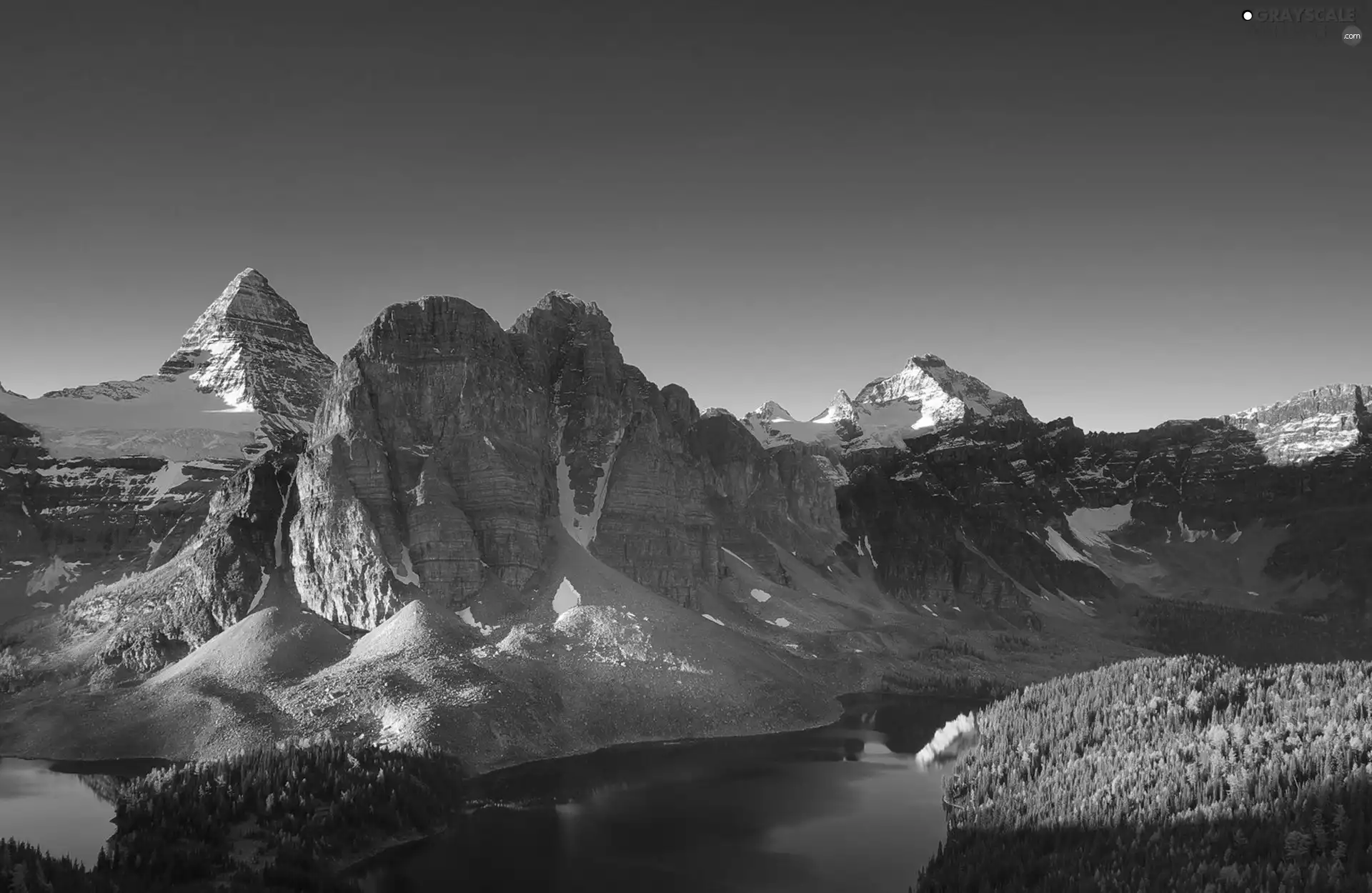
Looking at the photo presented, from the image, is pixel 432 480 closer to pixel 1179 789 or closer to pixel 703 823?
pixel 703 823

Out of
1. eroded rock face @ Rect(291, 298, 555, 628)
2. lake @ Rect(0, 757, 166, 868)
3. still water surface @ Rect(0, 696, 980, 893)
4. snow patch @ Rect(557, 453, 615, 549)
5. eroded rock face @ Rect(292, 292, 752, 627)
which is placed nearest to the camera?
still water surface @ Rect(0, 696, 980, 893)

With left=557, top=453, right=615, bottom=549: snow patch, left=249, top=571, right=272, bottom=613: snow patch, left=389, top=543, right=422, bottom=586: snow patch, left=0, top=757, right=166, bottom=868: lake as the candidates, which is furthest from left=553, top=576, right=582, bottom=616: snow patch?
left=0, top=757, right=166, bottom=868: lake

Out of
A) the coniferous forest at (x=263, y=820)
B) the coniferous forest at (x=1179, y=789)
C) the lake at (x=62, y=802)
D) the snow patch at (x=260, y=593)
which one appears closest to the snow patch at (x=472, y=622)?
the snow patch at (x=260, y=593)

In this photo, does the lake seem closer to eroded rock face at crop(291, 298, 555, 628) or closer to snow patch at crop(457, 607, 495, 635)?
eroded rock face at crop(291, 298, 555, 628)

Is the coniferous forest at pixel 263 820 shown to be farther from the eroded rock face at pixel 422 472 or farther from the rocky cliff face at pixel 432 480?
the rocky cliff face at pixel 432 480

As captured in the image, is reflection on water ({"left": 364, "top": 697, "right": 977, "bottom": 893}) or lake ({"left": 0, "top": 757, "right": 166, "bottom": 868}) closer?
reflection on water ({"left": 364, "top": 697, "right": 977, "bottom": 893})

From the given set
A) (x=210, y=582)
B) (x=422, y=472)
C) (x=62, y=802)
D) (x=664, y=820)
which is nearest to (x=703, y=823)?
(x=664, y=820)

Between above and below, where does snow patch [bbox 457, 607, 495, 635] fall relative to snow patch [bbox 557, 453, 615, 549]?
below

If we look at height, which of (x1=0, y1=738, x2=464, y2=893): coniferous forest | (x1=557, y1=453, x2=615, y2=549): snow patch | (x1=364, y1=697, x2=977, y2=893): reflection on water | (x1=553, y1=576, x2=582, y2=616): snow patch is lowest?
(x1=364, y1=697, x2=977, y2=893): reflection on water
